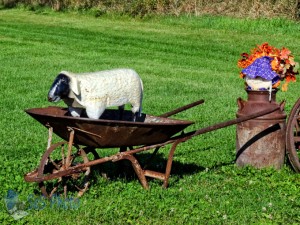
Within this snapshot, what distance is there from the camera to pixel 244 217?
17.3ft

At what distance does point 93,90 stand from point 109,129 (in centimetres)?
48

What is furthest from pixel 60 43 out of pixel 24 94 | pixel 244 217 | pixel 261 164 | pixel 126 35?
pixel 244 217

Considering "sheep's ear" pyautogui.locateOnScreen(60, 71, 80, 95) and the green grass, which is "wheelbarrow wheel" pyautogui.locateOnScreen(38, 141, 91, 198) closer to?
the green grass

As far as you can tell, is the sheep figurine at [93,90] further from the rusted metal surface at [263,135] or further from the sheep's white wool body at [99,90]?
the rusted metal surface at [263,135]

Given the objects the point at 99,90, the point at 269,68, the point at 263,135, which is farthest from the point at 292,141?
the point at 99,90

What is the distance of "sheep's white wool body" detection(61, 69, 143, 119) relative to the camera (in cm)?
557

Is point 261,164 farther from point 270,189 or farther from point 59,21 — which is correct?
point 59,21

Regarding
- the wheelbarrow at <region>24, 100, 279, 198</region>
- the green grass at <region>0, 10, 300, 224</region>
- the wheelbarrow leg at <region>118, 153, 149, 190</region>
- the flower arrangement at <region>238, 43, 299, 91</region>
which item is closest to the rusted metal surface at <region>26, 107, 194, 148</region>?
the wheelbarrow at <region>24, 100, 279, 198</region>

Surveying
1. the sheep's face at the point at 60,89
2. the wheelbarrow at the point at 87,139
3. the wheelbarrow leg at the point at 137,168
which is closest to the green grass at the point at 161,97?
the wheelbarrow leg at the point at 137,168

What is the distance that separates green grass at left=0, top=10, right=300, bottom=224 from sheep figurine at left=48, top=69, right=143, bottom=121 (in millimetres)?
707

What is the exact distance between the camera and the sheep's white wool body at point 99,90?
18.3ft

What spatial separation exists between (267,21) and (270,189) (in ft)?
41.7

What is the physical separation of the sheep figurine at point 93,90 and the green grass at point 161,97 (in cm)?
71

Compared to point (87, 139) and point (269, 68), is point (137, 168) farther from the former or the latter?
point (269, 68)
